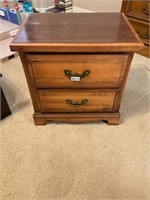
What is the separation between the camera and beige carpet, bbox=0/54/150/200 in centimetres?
84

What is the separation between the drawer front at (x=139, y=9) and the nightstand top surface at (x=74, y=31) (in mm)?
655

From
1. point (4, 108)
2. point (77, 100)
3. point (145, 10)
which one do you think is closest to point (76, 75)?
point (77, 100)

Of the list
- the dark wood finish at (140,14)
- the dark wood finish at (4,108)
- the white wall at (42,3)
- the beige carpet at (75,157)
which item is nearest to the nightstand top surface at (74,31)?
the dark wood finish at (4,108)

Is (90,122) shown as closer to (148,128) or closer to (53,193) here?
(148,128)

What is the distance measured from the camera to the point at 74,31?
84cm

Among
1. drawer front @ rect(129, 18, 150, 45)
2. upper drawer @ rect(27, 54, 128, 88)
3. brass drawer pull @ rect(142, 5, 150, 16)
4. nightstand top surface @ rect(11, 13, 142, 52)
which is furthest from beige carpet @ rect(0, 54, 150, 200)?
brass drawer pull @ rect(142, 5, 150, 16)

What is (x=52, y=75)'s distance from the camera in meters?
0.87

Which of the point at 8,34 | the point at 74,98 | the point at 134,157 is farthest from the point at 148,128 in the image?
the point at 8,34

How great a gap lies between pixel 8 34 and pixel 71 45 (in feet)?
4.46

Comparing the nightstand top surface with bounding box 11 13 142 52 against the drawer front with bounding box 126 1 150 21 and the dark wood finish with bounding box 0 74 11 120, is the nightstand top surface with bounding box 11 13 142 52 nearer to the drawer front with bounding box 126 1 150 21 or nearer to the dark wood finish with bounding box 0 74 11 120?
the dark wood finish with bounding box 0 74 11 120

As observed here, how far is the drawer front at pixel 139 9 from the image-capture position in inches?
57.9

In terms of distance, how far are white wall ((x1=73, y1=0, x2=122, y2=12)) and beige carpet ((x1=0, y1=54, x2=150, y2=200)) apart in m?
1.28

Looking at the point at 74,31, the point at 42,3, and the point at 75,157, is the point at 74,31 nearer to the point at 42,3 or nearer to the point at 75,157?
the point at 75,157

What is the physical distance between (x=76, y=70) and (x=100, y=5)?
164 centimetres
